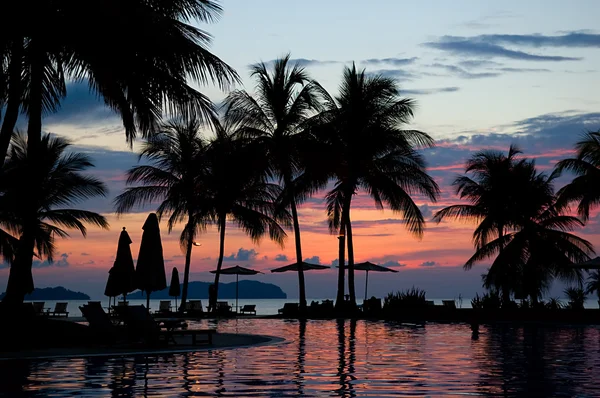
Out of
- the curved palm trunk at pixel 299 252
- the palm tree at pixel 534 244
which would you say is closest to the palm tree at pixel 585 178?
the palm tree at pixel 534 244

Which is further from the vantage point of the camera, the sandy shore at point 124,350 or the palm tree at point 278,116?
the palm tree at point 278,116

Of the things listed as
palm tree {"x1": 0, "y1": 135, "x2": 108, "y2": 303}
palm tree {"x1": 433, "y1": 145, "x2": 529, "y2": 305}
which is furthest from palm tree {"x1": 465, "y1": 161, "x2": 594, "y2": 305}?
palm tree {"x1": 0, "y1": 135, "x2": 108, "y2": 303}

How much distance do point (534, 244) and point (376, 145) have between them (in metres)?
8.74

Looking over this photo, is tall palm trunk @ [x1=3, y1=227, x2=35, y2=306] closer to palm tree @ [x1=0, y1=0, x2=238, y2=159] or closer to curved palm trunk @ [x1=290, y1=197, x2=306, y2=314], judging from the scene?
palm tree @ [x1=0, y1=0, x2=238, y2=159]

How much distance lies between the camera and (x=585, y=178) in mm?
34094

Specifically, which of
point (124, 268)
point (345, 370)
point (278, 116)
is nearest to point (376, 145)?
point (278, 116)

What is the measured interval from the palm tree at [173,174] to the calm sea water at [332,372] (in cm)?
2602

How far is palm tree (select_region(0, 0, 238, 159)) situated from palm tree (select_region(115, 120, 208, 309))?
2576cm

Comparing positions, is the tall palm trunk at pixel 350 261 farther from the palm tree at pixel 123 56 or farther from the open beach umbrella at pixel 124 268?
the palm tree at pixel 123 56

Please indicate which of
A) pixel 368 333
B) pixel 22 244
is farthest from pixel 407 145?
pixel 22 244

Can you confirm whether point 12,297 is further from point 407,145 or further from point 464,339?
point 407,145

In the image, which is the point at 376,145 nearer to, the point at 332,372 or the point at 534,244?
the point at 534,244

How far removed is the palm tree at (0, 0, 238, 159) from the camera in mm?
16906

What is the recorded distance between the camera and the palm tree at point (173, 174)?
45.3 m
